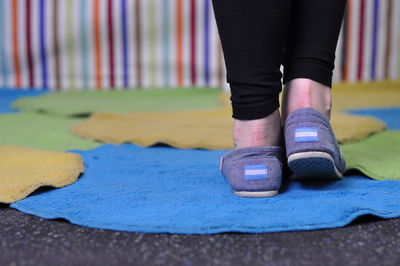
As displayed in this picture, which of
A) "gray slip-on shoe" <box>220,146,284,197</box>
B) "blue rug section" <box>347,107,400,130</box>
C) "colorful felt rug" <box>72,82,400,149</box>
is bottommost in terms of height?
"blue rug section" <box>347,107,400,130</box>

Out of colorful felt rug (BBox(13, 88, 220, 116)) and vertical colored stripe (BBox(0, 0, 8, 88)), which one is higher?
vertical colored stripe (BBox(0, 0, 8, 88))

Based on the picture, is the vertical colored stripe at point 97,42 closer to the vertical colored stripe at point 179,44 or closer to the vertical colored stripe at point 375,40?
the vertical colored stripe at point 179,44

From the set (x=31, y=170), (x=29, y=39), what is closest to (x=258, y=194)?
(x=31, y=170)

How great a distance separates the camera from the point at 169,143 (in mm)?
1233

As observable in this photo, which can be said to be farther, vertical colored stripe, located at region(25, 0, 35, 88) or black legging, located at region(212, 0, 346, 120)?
vertical colored stripe, located at region(25, 0, 35, 88)

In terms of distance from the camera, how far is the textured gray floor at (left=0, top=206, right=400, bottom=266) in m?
0.60

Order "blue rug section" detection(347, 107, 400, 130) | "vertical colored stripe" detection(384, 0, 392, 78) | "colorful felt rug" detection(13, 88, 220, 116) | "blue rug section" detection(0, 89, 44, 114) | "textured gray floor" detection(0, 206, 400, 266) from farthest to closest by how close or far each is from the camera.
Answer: "vertical colored stripe" detection(384, 0, 392, 78) < "blue rug section" detection(0, 89, 44, 114) < "colorful felt rug" detection(13, 88, 220, 116) < "blue rug section" detection(347, 107, 400, 130) < "textured gray floor" detection(0, 206, 400, 266)

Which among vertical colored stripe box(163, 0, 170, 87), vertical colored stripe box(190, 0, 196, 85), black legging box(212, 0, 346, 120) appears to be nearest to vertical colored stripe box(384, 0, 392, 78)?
vertical colored stripe box(190, 0, 196, 85)

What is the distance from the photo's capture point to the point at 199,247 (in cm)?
63

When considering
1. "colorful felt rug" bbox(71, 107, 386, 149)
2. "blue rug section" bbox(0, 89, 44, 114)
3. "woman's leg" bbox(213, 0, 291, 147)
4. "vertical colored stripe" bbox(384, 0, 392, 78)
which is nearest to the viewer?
"woman's leg" bbox(213, 0, 291, 147)

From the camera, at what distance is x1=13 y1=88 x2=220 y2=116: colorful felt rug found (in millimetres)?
1819

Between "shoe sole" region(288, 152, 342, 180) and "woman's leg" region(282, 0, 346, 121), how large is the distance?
0.34ft

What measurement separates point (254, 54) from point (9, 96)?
178 centimetres

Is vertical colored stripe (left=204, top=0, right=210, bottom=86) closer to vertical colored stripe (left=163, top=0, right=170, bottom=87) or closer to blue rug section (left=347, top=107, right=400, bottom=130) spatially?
vertical colored stripe (left=163, top=0, right=170, bottom=87)
